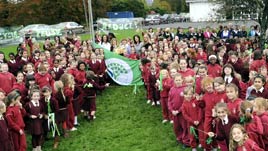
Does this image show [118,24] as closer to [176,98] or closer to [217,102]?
[176,98]

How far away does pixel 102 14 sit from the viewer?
64.9 m

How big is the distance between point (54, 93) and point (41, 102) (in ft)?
2.10

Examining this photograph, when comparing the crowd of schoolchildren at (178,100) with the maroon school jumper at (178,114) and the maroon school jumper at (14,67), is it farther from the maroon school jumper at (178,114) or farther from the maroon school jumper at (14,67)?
the maroon school jumper at (14,67)

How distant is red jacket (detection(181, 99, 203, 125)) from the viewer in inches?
332

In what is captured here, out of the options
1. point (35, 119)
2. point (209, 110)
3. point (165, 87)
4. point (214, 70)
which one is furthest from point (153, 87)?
point (209, 110)

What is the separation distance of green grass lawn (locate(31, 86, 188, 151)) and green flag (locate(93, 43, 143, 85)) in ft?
6.04

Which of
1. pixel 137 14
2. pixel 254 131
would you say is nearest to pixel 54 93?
pixel 254 131

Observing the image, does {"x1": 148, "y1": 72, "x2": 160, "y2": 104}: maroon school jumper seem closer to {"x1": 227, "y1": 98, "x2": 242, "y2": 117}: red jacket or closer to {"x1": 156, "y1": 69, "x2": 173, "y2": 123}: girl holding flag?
{"x1": 156, "y1": 69, "x2": 173, "y2": 123}: girl holding flag

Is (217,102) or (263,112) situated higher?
(263,112)

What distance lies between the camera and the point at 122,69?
16094mm

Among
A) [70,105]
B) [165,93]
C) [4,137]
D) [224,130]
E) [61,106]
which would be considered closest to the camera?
[224,130]

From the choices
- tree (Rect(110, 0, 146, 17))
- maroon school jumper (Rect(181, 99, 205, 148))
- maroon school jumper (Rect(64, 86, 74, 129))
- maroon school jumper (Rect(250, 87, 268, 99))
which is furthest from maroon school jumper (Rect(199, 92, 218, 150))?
tree (Rect(110, 0, 146, 17))

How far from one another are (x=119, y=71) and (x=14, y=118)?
8041 millimetres

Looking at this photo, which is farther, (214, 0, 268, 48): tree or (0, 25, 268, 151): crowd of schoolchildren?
(214, 0, 268, 48): tree
